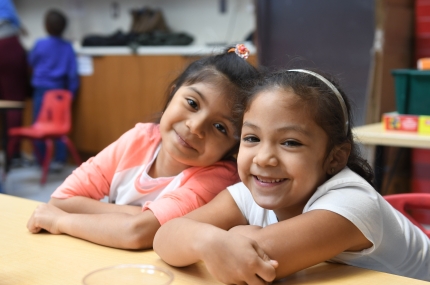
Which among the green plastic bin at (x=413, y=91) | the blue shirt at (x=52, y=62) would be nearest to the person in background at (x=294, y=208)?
the green plastic bin at (x=413, y=91)

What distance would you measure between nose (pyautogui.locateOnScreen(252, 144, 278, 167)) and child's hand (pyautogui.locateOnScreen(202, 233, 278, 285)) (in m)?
0.15

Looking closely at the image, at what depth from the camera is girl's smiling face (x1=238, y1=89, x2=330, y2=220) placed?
2.95 feet

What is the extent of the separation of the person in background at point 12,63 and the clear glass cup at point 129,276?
15.9 feet

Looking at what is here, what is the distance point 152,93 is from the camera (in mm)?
4953

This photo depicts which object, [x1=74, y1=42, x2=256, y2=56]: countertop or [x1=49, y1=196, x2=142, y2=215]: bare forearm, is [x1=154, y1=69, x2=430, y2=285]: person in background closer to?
[x1=49, y1=196, x2=142, y2=215]: bare forearm

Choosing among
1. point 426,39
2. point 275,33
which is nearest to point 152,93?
point 275,33

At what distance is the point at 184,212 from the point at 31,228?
0.99 ft

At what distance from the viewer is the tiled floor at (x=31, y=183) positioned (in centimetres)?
427

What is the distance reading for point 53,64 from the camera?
5.29 m

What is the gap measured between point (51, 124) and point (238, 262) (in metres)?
4.47

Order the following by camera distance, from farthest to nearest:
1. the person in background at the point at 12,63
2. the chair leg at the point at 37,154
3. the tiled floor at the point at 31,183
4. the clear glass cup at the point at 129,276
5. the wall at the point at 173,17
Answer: the chair leg at the point at 37,154, the person in background at the point at 12,63, the wall at the point at 173,17, the tiled floor at the point at 31,183, the clear glass cup at the point at 129,276

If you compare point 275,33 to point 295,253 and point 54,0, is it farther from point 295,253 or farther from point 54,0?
point 54,0

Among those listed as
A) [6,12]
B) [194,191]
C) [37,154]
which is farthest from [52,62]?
[194,191]

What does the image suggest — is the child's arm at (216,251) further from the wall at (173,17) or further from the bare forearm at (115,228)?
the wall at (173,17)
